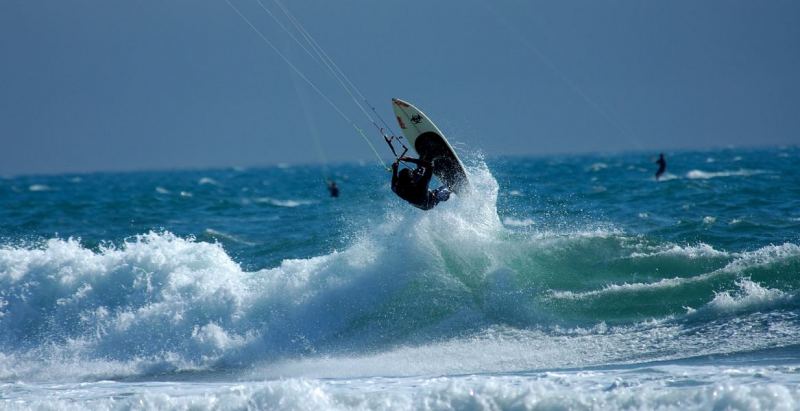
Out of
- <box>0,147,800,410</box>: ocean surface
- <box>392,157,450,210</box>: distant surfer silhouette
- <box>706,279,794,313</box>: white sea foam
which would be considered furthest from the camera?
<box>392,157,450,210</box>: distant surfer silhouette

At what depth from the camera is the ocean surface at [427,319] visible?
28.8 ft

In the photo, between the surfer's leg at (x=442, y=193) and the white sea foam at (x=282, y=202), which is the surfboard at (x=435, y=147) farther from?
the white sea foam at (x=282, y=202)

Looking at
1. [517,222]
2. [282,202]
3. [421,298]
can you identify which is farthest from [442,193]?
[282,202]

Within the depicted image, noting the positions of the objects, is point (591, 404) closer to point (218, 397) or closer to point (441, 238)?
point (218, 397)

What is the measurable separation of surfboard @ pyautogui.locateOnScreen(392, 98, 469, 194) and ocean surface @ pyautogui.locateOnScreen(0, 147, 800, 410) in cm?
37

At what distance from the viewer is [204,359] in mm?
11688

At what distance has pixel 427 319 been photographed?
12.2 meters

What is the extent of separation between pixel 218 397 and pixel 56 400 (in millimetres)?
2056

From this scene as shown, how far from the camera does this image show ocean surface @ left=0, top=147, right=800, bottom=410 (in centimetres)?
877

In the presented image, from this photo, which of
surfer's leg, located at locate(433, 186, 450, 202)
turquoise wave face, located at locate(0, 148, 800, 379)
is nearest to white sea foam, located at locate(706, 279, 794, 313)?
turquoise wave face, located at locate(0, 148, 800, 379)

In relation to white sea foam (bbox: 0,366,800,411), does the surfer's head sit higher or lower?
higher

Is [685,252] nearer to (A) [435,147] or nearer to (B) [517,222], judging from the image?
(A) [435,147]

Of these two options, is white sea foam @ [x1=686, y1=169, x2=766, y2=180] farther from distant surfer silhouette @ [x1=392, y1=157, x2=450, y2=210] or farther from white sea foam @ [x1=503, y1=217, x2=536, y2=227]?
distant surfer silhouette @ [x1=392, y1=157, x2=450, y2=210]

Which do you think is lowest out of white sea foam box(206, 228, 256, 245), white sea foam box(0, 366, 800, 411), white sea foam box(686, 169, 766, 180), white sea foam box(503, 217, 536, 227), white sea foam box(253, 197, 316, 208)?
white sea foam box(0, 366, 800, 411)
